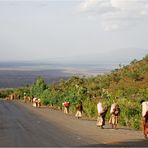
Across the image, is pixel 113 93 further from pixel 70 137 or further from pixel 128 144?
pixel 128 144

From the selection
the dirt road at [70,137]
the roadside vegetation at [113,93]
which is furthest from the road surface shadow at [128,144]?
the roadside vegetation at [113,93]

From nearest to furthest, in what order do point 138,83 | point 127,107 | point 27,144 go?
point 27,144 < point 127,107 < point 138,83

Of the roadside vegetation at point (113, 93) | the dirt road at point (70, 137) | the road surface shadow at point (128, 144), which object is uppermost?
the roadside vegetation at point (113, 93)

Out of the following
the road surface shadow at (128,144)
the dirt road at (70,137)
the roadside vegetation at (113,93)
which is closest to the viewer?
the road surface shadow at (128,144)

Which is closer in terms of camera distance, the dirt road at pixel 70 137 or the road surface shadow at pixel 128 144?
the road surface shadow at pixel 128 144

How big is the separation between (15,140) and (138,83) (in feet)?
137

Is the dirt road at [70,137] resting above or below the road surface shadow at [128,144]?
below

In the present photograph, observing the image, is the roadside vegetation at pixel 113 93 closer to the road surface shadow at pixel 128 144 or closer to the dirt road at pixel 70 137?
the dirt road at pixel 70 137

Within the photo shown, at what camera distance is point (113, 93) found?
54.2 metres

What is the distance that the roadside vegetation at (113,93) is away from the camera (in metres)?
35.1

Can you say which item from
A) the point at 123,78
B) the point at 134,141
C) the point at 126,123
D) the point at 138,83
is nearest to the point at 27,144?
the point at 134,141

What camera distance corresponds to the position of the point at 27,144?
24.3 meters

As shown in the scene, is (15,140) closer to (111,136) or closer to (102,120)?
(111,136)

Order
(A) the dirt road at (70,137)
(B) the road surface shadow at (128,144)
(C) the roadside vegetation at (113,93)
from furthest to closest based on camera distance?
(C) the roadside vegetation at (113,93) → (A) the dirt road at (70,137) → (B) the road surface shadow at (128,144)
